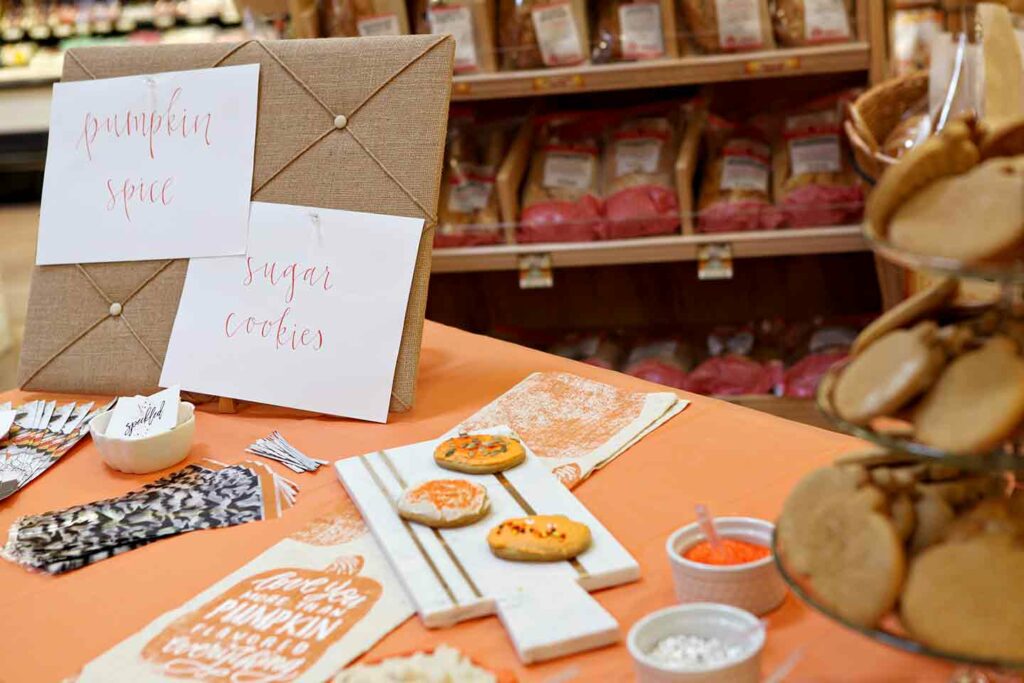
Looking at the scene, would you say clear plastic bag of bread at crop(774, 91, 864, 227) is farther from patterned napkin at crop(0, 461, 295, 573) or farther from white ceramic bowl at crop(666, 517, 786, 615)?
white ceramic bowl at crop(666, 517, 786, 615)

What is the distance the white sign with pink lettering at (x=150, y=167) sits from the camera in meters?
1.56

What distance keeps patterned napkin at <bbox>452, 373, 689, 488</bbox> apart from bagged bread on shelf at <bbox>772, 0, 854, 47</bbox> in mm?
1289

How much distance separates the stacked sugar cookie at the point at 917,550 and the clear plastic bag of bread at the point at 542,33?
1.89 metres

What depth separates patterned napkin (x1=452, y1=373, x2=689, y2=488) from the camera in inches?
50.3

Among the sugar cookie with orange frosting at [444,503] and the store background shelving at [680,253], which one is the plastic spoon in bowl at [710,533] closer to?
the sugar cookie with orange frosting at [444,503]

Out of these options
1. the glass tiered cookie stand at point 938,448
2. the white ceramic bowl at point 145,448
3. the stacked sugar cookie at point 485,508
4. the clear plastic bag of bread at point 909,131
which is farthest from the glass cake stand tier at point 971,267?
the clear plastic bag of bread at point 909,131

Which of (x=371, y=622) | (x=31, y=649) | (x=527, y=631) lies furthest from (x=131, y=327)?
(x=527, y=631)

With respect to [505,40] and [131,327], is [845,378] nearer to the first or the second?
[131,327]

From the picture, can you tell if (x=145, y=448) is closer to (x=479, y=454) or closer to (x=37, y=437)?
(x=37, y=437)

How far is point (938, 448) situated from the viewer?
707 mm

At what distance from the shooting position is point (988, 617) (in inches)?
27.6

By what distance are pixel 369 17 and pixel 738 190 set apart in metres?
0.97

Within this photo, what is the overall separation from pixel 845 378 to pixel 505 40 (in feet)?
6.53

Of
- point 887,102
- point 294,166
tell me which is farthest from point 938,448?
point 887,102
